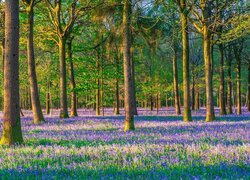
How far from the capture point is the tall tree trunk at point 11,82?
30.3 ft

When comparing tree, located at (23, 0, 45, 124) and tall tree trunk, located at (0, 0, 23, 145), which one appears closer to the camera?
tall tree trunk, located at (0, 0, 23, 145)

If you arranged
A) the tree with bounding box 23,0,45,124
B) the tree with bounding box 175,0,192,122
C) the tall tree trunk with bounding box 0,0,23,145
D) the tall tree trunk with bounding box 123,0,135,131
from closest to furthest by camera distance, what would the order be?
the tall tree trunk with bounding box 0,0,23,145
the tall tree trunk with bounding box 123,0,135,131
the tree with bounding box 175,0,192,122
the tree with bounding box 23,0,45,124

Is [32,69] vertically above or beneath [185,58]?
beneath

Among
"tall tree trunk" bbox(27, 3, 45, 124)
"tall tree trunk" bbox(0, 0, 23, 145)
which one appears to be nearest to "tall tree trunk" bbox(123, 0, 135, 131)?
"tall tree trunk" bbox(0, 0, 23, 145)

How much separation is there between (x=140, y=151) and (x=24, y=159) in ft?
7.81

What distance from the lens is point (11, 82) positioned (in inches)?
365

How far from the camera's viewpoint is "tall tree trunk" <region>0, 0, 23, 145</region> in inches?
363

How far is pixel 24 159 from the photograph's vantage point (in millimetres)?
6449

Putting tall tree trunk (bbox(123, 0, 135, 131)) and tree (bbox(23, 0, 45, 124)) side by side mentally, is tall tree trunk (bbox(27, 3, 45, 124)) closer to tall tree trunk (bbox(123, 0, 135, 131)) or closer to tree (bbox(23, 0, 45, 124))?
tree (bbox(23, 0, 45, 124))

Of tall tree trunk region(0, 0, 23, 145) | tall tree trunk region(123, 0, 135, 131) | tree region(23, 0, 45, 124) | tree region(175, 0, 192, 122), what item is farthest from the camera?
tree region(23, 0, 45, 124)

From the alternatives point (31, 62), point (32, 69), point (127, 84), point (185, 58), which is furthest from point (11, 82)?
point (185, 58)

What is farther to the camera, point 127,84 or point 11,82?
point 127,84

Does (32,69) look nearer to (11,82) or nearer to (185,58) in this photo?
(185,58)

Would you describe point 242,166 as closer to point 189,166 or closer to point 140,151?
point 189,166
